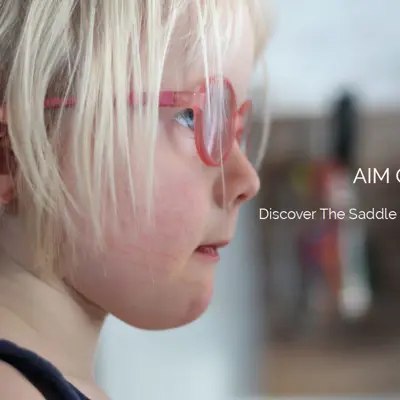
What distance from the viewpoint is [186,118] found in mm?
440

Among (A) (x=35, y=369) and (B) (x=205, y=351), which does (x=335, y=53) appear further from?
(A) (x=35, y=369)

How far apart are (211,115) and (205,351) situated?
446 mm

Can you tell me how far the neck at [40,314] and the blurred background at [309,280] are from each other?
30cm

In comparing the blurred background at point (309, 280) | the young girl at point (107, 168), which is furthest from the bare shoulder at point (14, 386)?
the blurred background at point (309, 280)

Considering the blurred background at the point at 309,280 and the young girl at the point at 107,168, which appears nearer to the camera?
the young girl at the point at 107,168

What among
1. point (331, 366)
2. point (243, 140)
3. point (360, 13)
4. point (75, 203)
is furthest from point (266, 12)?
point (331, 366)

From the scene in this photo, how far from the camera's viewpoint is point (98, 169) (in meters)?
0.41

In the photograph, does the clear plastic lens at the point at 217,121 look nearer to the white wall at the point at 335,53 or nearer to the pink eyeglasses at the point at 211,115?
the pink eyeglasses at the point at 211,115

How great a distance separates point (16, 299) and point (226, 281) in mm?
395

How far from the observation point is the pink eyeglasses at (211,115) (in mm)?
432

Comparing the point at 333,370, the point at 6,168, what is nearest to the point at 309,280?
the point at 333,370

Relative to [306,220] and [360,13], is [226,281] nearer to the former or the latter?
[306,220]

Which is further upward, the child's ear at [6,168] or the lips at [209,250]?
the child's ear at [6,168]

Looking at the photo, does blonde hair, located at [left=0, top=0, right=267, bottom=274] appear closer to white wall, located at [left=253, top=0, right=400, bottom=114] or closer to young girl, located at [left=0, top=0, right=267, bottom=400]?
young girl, located at [left=0, top=0, right=267, bottom=400]
